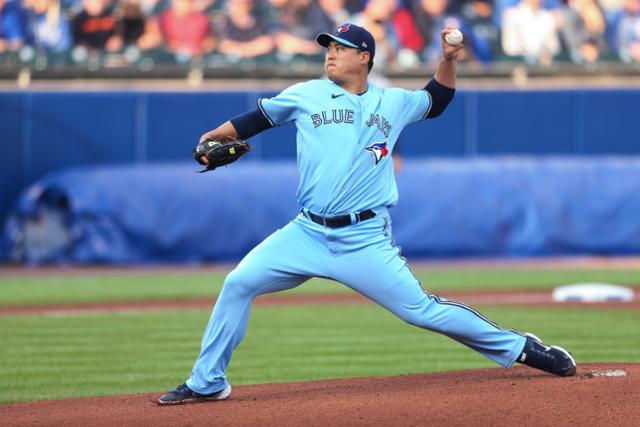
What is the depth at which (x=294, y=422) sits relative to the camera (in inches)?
211

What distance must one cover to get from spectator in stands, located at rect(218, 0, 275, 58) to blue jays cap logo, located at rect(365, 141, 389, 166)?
13142mm

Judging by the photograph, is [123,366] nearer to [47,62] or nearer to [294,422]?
[294,422]

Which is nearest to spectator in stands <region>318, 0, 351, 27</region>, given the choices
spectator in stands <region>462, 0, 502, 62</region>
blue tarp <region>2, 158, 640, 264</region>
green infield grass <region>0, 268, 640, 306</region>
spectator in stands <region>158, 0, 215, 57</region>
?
spectator in stands <region>158, 0, 215, 57</region>

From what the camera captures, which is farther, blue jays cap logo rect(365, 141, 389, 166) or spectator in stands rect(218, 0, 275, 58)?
spectator in stands rect(218, 0, 275, 58)

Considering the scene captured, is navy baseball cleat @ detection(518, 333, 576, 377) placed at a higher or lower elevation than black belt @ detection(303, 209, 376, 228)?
lower

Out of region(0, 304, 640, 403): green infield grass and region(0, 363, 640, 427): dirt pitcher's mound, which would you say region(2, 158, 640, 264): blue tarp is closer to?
region(0, 304, 640, 403): green infield grass

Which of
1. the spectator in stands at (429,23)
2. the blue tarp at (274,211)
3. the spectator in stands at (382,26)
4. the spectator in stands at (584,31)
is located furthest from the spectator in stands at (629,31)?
the spectator in stands at (382,26)

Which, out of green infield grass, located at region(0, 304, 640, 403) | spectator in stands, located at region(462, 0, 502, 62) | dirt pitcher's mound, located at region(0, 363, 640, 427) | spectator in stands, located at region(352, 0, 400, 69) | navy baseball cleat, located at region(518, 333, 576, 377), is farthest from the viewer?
spectator in stands, located at region(462, 0, 502, 62)

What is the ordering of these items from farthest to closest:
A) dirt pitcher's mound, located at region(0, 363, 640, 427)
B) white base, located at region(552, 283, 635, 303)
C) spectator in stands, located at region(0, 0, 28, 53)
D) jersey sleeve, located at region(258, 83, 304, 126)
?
1. spectator in stands, located at region(0, 0, 28, 53)
2. white base, located at region(552, 283, 635, 303)
3. jersey sleeve, located at region(258, 83, 304, 126)
4. dirt pitcher's mound, located at region(0, 363, 640, 427)

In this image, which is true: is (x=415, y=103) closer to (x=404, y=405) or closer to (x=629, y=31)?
(x=404, y=405)

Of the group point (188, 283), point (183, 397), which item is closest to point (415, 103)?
point (183, 397)

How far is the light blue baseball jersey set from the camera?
5766 millimetres

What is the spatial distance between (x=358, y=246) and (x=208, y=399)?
1060 millimetres

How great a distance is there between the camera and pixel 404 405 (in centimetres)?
561
